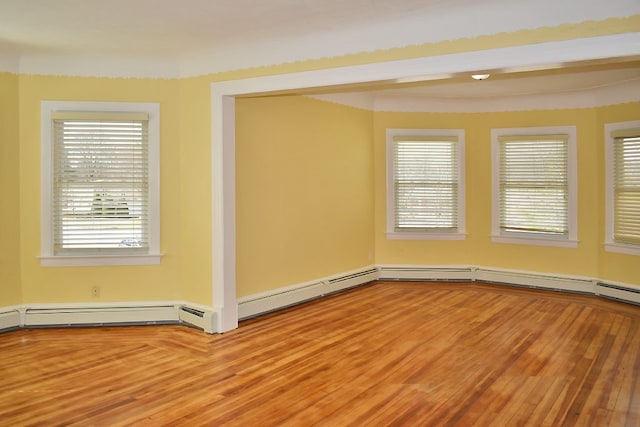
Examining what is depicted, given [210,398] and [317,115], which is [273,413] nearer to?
[210,398]

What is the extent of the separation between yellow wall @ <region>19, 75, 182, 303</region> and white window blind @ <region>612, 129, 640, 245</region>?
16.7 ft

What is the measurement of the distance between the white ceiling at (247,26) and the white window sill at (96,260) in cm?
185

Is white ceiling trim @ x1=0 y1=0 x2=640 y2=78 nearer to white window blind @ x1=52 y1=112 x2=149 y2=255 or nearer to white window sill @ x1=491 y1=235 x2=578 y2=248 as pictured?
white window blind @ x1=52 y1=112 x2=149 y2=255

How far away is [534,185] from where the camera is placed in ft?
22.6

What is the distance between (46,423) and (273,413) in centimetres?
135

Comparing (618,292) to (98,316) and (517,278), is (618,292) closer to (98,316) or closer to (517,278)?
(517,278)

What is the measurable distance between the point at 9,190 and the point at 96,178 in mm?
797

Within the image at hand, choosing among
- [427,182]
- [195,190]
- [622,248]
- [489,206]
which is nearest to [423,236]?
[427,182]

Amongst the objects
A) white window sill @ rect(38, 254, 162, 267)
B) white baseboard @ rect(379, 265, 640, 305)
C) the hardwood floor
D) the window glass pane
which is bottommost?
the hardwood floor

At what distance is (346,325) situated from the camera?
16.8 ft

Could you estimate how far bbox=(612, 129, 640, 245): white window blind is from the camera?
596 cm

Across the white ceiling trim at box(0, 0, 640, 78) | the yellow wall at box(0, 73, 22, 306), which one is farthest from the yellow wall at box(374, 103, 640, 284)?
the yellow wall at box(0, 73, 22, 306)

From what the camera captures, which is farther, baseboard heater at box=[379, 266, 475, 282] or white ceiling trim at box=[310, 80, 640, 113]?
baseboard heater at box=[379, 266, 475, 282]

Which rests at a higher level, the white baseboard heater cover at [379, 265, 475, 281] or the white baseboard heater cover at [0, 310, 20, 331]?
Result: the white baseboard heater cover at [379, 265, 475, 281]
